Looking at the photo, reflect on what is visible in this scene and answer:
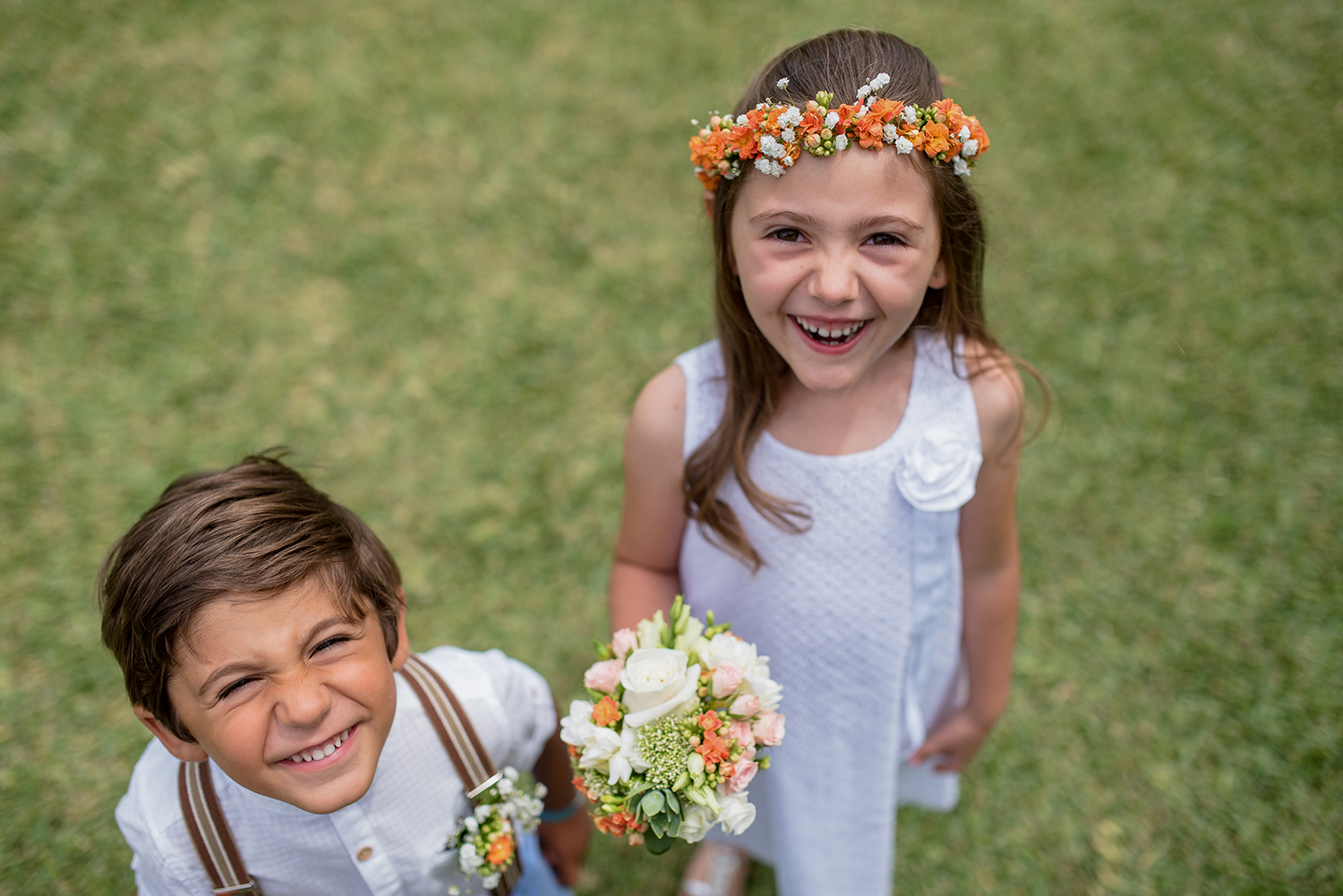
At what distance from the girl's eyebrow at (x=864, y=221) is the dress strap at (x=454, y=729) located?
1.20 metres

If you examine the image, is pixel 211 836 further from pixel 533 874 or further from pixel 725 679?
pixel 725 679

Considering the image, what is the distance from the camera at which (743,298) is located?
Result: 2.01 m

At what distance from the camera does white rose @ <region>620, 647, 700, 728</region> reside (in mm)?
1664

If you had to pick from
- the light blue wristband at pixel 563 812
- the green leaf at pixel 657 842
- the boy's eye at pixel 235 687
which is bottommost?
the light blue wristband at pixel 563 812

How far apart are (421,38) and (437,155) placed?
34.2 inches

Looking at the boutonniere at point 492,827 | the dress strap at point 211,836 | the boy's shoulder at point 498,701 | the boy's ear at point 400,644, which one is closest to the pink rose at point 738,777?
the boutonniere at point 492,827

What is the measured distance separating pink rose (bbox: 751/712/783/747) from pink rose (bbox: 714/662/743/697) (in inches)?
3.7

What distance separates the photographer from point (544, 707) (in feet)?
7.14

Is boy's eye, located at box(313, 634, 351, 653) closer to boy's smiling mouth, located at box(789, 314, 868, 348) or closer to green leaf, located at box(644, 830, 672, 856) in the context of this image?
green leaf, located at box(644, 830, 672, 856)

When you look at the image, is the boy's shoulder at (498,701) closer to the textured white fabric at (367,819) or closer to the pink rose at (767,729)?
the textured white fabric at (367,819)

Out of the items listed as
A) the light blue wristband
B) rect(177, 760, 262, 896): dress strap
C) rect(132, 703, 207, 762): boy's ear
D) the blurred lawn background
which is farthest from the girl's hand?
rect(132, 703, 207, 762): boy's ear

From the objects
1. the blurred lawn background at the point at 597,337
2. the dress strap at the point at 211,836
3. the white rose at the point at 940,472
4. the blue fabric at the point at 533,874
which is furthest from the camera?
the blurred lawn background at the point at 597,337

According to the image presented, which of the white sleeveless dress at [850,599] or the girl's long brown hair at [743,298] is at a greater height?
the girl's long brown hair at [743,298]

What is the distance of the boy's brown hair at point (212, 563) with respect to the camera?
1.56m
